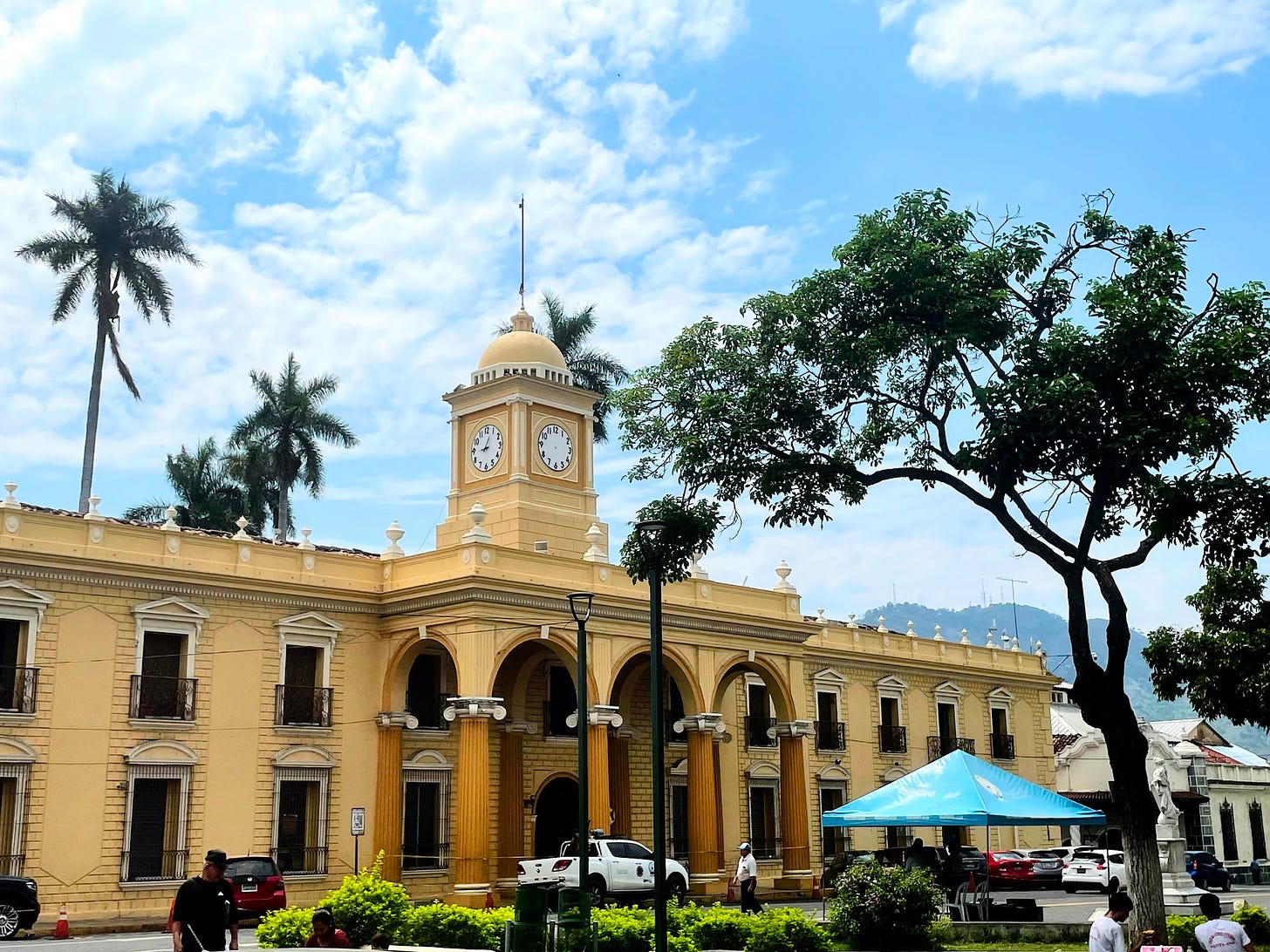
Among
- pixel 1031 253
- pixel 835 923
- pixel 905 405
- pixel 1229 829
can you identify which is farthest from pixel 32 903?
pixel 1229 829

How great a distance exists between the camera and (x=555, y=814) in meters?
34.5

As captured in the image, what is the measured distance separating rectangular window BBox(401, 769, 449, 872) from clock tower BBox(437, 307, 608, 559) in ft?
20.1

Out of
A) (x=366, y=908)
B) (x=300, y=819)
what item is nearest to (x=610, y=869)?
(x=300, y=819)

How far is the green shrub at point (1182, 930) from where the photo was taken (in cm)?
1695

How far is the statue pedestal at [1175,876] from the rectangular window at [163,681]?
18.9 m

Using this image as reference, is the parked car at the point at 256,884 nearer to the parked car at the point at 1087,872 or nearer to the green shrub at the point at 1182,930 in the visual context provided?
the green shrub at the point at 1182,930

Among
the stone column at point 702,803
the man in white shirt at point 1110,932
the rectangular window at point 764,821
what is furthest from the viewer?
the rectangular window at point 764,821

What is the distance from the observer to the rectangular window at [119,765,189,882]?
2744 centimetres

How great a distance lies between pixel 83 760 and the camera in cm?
2695

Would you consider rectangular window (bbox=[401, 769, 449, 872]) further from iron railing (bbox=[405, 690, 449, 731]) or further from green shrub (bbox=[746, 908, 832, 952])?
green shrub (bbox=[746, 908, 832, 952])

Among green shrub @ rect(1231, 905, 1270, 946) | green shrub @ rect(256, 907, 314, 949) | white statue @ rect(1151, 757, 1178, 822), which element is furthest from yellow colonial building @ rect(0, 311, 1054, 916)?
green shrub @ rect(1231, 905, 1270, 946)

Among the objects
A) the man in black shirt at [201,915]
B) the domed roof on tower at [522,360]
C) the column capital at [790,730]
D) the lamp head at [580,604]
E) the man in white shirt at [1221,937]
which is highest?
the domed roof on tower at [522,360]

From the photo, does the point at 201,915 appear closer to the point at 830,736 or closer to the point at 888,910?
the point at 888,910

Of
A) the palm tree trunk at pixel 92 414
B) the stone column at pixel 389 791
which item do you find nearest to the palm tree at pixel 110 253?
the palm tree trunk at pixel 92 414
